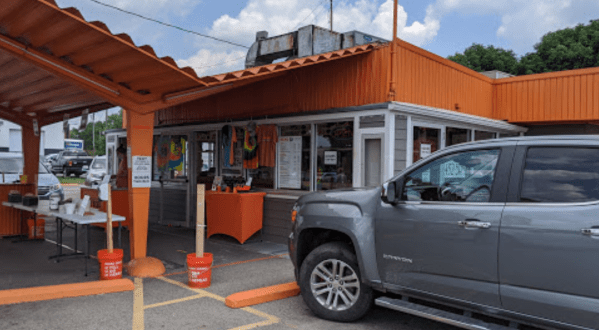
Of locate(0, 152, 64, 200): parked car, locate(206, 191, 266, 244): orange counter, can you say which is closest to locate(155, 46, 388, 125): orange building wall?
locate(206, 191, 266, 244): orange counter

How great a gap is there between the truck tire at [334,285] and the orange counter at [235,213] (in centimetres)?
407

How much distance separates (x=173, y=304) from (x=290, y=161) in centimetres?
449

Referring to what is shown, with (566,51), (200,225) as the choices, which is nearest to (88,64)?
(200,225)

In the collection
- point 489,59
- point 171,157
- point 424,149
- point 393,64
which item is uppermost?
point 489,59

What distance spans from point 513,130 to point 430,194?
856 centimetres

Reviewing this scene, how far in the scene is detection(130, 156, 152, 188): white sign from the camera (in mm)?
7102

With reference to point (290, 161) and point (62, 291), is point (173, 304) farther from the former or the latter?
point (290, 161)

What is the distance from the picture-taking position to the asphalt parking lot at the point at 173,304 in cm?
479

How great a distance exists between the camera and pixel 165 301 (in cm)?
553

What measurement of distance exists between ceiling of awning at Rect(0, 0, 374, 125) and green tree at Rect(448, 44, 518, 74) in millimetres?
28191

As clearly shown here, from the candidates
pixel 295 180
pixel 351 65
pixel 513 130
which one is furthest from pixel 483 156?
pixel 513 130

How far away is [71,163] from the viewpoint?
110 ft

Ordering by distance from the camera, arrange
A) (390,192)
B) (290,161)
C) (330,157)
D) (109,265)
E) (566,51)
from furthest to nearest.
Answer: (566,51), (290,161), (330,157), (109,265), (390,192)

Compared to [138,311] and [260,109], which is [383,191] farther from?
[260,109]
